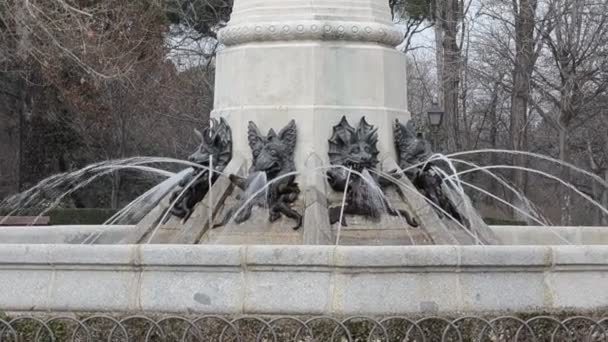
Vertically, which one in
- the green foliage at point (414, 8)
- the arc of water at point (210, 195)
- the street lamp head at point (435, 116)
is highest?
the green foliage at point (414, 8)

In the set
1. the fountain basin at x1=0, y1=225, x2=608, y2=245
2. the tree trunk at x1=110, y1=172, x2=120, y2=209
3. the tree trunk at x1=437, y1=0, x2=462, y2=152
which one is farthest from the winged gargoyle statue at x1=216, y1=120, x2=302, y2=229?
the tree trunk at x1=110, y1=172, x2=120, y2=209

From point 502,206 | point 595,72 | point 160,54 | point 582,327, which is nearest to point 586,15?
point 595,72

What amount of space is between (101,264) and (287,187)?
2646 mm

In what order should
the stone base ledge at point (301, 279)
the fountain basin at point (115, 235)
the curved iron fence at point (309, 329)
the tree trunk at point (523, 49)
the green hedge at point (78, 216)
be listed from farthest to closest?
1. the green hedge at point (78, 216)
2. the tree trunk at point (523, 49)
3. the fountain basin at point (115, 235)
4. the stone base ledge at point (301, 279)
5. the curved iron fence at point (309, 329)

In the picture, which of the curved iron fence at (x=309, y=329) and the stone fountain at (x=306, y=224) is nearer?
the curved iron fence at (x=309, y=329)

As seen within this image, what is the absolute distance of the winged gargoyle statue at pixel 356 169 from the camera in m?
9.39

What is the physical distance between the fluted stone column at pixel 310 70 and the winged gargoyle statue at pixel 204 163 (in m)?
0.11

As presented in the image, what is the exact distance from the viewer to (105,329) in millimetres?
6703

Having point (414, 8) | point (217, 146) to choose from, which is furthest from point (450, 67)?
point (217, 146)

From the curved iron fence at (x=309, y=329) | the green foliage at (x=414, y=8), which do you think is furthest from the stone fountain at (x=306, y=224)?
the green foliage at (x=414, y=8)

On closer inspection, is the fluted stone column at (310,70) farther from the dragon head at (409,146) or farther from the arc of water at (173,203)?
the arc of water at (173,203)

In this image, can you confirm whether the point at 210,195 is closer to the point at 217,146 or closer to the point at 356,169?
the point at 217,146

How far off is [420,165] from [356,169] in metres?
0.73

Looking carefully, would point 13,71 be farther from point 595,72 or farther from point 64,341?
point 64,341
